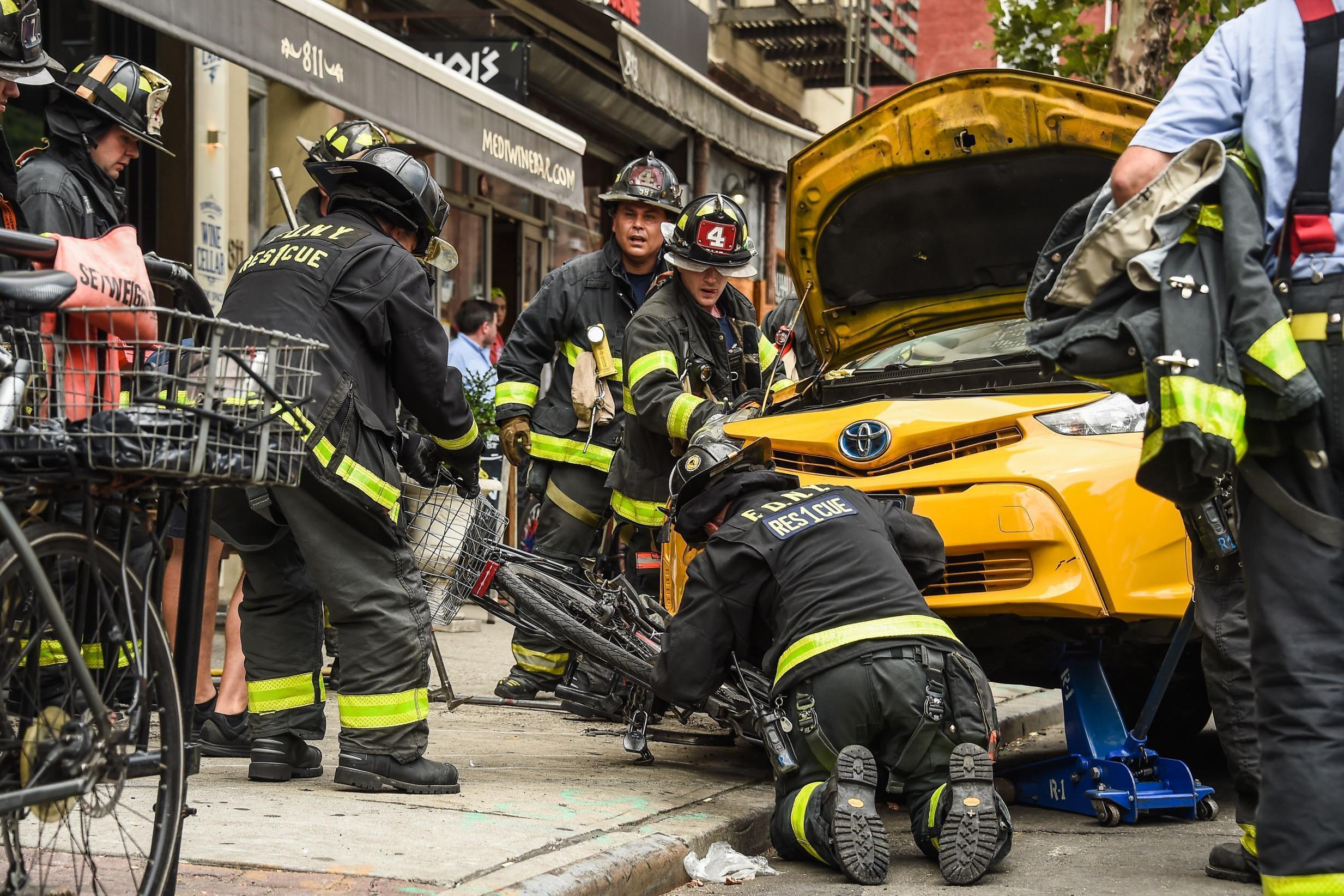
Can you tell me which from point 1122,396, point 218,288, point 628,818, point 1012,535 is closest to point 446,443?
point 628,818

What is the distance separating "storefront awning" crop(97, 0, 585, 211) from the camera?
628 cm

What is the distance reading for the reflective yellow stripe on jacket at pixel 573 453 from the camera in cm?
682

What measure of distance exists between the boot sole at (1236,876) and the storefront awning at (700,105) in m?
A: 5.89

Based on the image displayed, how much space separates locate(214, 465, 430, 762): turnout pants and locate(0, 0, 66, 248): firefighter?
986 millimetres

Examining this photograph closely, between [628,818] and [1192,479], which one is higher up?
[1192,479]

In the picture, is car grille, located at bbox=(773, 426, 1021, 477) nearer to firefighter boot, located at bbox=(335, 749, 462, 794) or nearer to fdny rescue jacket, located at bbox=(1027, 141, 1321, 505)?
firefighter boot, located at bbox=(335, 749, 462, 794)

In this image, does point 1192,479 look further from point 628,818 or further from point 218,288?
point 218,288

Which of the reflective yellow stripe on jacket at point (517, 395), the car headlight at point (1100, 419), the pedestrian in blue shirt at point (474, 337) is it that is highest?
the pedestrian in blue shirt at point (474, 337)

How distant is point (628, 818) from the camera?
14.3 feet

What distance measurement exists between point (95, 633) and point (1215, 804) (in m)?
3.54

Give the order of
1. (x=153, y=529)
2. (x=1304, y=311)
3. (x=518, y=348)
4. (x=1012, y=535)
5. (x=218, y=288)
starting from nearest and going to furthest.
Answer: (x=1304, y=311) → (x=153, y=529) → (x=1012, y=535) → (x=518, y=348) → (x=218, y=288)

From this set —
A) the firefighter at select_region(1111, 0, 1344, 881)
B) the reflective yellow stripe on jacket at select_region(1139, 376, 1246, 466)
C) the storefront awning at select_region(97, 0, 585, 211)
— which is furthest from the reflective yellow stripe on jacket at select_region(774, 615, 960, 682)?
the storefront awning at select_region(97, 0, 585, 211)

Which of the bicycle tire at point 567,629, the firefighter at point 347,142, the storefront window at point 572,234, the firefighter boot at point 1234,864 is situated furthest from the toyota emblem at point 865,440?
the storefront window at point 572,234

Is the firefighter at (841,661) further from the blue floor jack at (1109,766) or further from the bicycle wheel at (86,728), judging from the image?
the bicycle wheel at (86,728)
